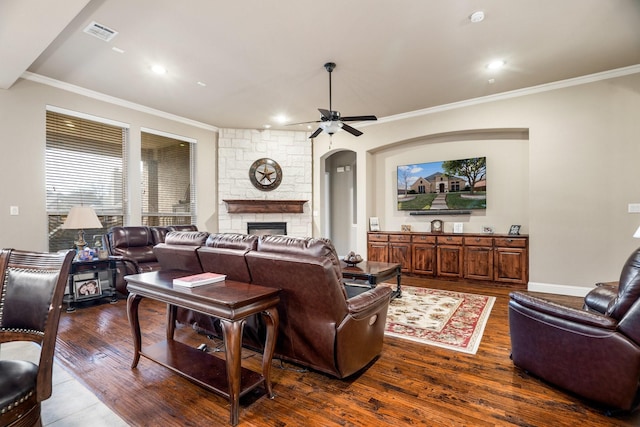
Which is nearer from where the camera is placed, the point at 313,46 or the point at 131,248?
the point at 313,46

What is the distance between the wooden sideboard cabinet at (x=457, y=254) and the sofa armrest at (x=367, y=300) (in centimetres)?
332

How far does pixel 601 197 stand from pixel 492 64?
245cm

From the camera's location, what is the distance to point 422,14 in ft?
9.76

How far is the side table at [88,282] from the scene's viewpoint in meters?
3.93

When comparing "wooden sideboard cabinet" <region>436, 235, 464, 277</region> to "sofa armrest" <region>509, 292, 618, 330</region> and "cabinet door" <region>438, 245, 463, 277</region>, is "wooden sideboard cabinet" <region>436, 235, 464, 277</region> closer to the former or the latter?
"cabinet door" <region>438, 245, 463, 277</region>

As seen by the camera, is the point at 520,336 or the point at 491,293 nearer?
the point at 520,336

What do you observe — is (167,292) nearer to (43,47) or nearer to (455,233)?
(43,47)

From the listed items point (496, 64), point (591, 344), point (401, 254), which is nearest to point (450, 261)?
point (401, 254)

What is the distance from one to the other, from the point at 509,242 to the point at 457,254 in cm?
80

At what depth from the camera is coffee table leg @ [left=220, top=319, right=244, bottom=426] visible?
1683mm

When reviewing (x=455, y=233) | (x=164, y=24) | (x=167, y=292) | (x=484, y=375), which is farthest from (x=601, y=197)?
(x=164, y=24)

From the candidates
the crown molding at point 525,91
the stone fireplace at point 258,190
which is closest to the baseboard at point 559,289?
the crown molding at point 525,91

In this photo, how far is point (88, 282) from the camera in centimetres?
405

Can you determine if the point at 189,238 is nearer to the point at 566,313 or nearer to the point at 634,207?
the point at 566,313
